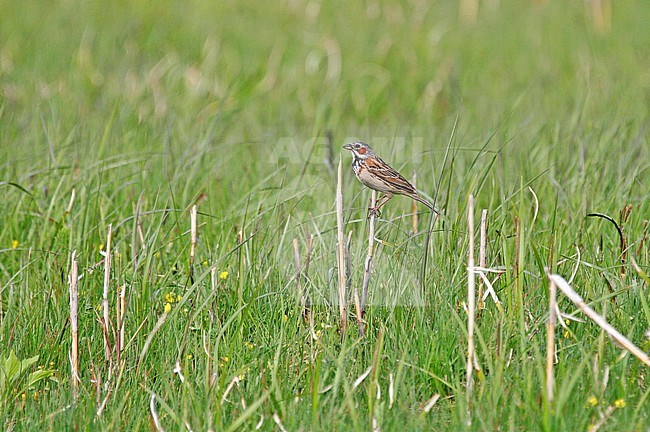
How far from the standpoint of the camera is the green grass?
3.02 metres

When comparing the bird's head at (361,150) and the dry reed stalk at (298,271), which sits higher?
the bird's head at (361,150)

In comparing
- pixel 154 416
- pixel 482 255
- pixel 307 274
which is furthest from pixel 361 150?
pixel 154 416

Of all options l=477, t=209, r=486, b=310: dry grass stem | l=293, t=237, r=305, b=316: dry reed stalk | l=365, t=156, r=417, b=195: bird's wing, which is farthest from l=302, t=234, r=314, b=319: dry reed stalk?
l=477, t=209, r=486, b=310: dry grass stem

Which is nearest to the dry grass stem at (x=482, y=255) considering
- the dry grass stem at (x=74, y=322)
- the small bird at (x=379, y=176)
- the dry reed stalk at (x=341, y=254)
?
the small bird at (x=379, y=176)

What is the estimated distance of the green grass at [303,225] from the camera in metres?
3.02

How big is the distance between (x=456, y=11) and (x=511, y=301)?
8.15 m

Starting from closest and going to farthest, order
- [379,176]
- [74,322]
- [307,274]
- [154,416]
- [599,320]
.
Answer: [599,320], [154,416], [74,322], [379,176], [307,274]

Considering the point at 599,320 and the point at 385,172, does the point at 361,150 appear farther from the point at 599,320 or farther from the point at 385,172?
the point at 599,320

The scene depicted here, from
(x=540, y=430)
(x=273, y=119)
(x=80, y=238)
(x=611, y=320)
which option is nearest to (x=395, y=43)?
(x=273, y=119)

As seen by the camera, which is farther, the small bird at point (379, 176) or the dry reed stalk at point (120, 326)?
the small bird at point (379, 176)

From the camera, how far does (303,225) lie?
4.20 metres

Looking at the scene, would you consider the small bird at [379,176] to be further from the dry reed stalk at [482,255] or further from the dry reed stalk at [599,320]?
the dry reed stalk at [599,320]

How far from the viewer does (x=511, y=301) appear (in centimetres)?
332

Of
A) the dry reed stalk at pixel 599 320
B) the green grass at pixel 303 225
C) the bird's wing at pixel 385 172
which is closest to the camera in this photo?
the dry reed stalk at pixel 599 320
